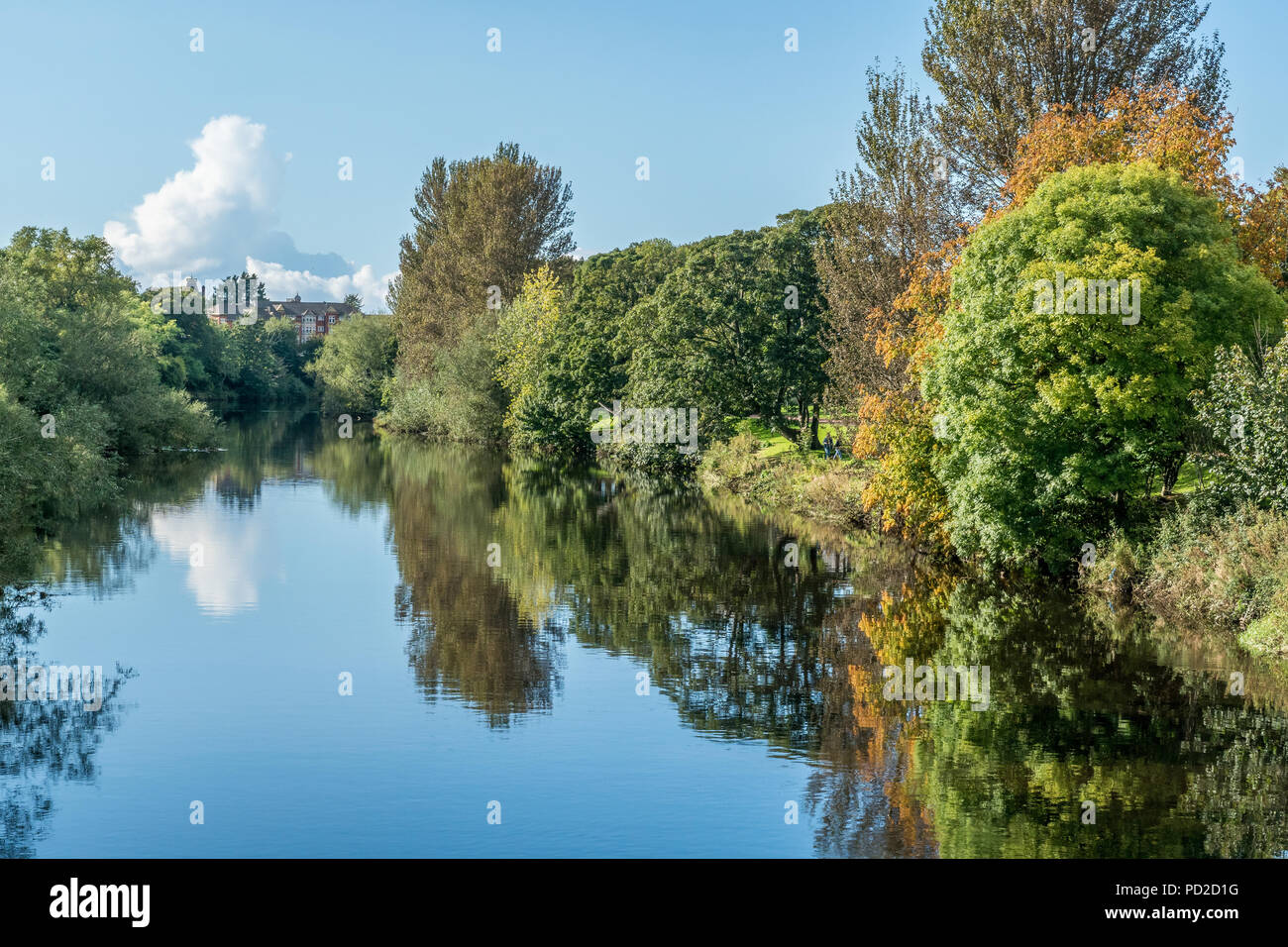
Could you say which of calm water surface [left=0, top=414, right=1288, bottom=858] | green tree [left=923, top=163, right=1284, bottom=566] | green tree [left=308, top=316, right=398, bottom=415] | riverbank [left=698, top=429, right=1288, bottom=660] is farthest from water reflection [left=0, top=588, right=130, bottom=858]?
green tree [left=308, top=316, right=398, bottom=415]

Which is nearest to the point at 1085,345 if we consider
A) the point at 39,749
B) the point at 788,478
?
the point at 39,749

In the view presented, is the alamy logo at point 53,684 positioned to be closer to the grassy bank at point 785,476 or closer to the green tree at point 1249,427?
the green tree at point 1249,427

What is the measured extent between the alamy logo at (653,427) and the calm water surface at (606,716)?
23.0m

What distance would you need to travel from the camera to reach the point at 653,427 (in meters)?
56.5

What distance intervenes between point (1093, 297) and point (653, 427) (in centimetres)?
3374

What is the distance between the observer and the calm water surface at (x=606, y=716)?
40.4 ft

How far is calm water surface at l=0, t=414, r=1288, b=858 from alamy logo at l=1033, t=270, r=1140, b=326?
623cm

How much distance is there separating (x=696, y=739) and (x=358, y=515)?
89.5 feet

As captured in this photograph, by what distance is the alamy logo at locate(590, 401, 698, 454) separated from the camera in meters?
54.1

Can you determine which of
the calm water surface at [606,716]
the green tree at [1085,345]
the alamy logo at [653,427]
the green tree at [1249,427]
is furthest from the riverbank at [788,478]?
the green tree at [1249,427]

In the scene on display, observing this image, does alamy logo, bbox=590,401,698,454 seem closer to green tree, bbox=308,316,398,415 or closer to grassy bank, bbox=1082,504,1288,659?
grassy bank, bbox=1082,504,1288,659

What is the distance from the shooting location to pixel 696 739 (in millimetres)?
15570
